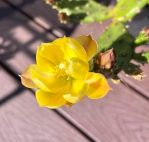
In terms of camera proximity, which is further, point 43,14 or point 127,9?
point 43,14

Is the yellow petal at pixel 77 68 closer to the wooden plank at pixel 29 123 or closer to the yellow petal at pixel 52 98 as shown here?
the yellow petal at pixel 52 98

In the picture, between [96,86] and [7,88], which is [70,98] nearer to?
[96,86]

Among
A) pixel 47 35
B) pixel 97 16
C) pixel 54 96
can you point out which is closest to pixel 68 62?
pixel 54 96

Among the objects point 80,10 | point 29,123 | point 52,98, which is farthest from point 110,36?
point 52,98

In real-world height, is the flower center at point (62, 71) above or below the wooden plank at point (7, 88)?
above

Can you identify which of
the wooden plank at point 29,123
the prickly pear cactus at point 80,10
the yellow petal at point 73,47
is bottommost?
the wooden plank at point 29,123

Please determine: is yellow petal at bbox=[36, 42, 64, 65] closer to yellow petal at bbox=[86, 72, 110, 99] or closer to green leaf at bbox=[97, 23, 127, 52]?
yellow petal at bbox=[86, 72, 110, 99]

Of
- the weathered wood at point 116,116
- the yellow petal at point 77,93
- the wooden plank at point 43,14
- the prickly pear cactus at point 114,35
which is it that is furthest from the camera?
the wooden plank at point 43,14

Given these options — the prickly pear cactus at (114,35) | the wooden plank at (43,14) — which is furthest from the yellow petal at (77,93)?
the wooden plank at (43,14)

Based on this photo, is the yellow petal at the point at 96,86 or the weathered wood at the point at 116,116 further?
the weathered wood at the point at 116,116
